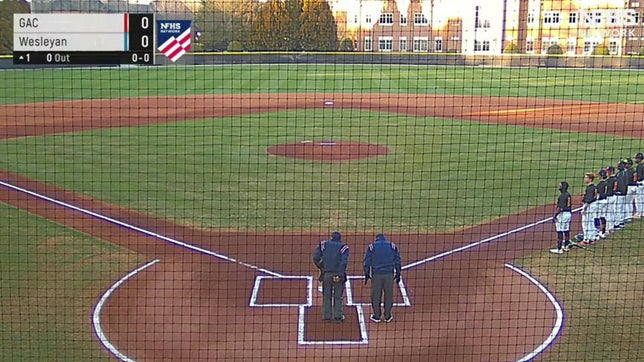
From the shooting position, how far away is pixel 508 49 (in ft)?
127

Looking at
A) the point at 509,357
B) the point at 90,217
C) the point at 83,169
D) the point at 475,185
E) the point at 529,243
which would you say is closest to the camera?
the point at 509,357

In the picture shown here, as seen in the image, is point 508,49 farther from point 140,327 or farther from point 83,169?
point 140,327

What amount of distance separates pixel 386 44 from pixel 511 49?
7.22 meters

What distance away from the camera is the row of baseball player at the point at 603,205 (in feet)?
29.3

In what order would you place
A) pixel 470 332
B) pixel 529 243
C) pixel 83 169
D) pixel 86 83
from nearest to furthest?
pixel 470 332
pixel 529 243
pixel 83 169
pixel 86 83

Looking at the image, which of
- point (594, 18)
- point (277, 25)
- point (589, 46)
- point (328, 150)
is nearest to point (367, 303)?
point (328, 150)

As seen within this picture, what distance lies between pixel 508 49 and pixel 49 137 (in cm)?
2775

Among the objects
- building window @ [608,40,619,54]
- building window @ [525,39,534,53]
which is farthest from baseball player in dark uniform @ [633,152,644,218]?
building window @ [608,40,619,54]

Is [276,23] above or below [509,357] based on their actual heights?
above

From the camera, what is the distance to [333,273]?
21.9 feet

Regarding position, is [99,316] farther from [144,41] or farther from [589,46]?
[589,46]

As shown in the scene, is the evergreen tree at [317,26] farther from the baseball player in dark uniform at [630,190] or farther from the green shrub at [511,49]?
the baseball player in dark uniform at [630,190]

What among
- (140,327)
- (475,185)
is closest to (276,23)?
(475,185)

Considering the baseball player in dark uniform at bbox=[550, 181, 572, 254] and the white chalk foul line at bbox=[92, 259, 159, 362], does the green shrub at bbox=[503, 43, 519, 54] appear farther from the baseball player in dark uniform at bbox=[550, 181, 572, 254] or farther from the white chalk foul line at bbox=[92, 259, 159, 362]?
the white chalk foul line at bbox=[92, 259, 159, 362]
